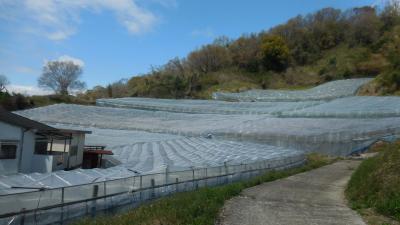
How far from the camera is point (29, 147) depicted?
55.2ft

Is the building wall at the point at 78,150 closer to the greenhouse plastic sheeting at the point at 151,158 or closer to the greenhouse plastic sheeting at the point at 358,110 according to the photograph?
the greenhouse plastic sheeting at the point at 151,158

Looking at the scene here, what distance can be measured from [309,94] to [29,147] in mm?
36452

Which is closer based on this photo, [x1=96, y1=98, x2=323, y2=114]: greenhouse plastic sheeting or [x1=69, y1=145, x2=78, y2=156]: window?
[x1=69, y1=145, x2=78, y2=156]: window

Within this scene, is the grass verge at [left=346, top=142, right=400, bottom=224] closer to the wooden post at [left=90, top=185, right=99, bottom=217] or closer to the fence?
the fence

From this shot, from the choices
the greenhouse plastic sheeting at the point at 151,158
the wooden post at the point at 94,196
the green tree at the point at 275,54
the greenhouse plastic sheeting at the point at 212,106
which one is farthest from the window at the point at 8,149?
the green tree at the point at 275,54

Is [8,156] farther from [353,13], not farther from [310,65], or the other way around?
[353,13]

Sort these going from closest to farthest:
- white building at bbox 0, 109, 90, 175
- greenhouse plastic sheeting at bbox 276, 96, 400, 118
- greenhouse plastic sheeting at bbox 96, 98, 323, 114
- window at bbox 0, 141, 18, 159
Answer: window at bbox 0, 141, 18, 159 < white building at bbox 0, 109, 90, 175 < greenhouse plastic sheeting at bbox 276, 96, 400, 118 < greenhouse plastic sheeting at bbox 96, 98, 323, 114

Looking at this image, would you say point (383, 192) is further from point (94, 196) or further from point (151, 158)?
point (151, 158)

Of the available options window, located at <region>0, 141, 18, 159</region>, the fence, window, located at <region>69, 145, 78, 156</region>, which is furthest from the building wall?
the fence

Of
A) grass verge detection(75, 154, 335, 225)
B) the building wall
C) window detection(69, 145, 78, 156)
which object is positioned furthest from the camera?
the building wall

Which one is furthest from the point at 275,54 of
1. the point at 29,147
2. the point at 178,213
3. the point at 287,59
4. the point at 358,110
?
the point at 178,213

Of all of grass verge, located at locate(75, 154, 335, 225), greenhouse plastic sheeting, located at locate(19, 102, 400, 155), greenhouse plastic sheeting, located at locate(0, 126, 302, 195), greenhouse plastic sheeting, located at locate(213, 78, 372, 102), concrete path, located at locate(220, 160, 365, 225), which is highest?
greenhouse plastic sheeting, located at locate(213, 78, 372, 102)

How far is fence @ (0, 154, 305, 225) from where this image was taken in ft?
25.5

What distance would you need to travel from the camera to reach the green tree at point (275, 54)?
216 feet
